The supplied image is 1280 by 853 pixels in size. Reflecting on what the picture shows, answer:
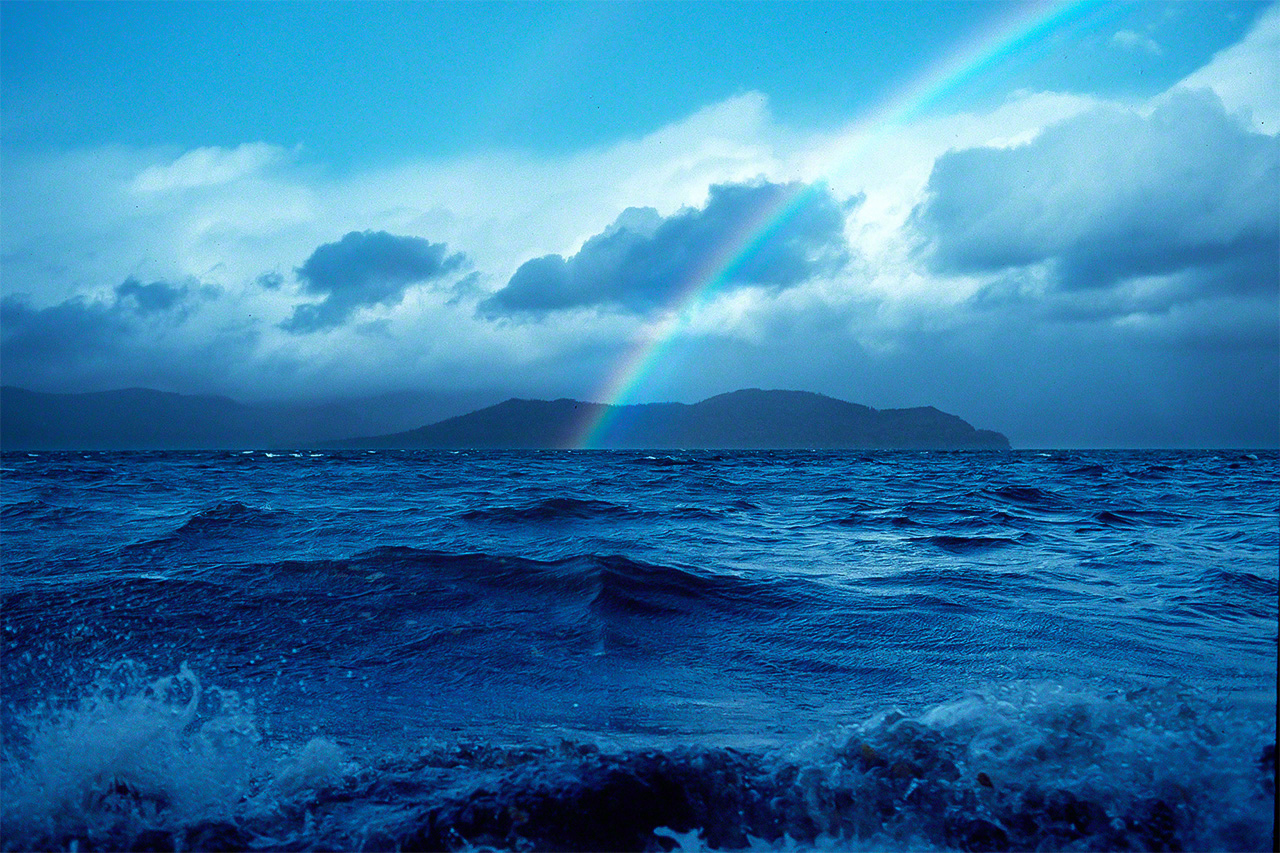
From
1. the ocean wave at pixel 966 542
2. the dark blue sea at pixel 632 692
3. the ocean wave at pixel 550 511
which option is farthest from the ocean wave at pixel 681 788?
the ocean wave at pixel 550 511

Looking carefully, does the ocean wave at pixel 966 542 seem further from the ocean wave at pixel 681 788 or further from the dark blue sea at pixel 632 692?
the ocean wave at pixel 681 788

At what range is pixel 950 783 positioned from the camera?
Result: 4215mm

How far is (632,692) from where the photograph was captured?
5.89 meters

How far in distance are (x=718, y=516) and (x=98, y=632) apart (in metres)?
12.3

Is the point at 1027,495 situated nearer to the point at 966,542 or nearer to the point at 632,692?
the point at 966,542

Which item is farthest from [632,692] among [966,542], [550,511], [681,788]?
[550,511]

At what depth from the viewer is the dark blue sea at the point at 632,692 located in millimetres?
3939

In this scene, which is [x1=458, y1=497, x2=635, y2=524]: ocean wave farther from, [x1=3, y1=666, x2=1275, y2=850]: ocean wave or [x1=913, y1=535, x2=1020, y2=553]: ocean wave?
[x1=3, y1=666, x2=1275, y2=850]: ocean wave

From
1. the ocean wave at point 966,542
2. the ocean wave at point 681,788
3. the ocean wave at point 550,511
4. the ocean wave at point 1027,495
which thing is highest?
the ocean wave at point 1027,495

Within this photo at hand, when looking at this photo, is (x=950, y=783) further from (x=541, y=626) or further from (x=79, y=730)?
(x=79, y=730)

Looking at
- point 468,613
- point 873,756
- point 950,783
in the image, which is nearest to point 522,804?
point 873,756

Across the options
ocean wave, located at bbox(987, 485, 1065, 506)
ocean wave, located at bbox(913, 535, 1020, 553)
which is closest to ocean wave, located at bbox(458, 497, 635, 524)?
ocean wave, located at bbox(913, 535, 1020, 553)

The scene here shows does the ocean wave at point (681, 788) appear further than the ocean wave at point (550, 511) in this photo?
No

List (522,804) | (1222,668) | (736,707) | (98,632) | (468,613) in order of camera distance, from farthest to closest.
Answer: (468,613) → (98,632) → (1222,668) → (736,707) → (522,804)
